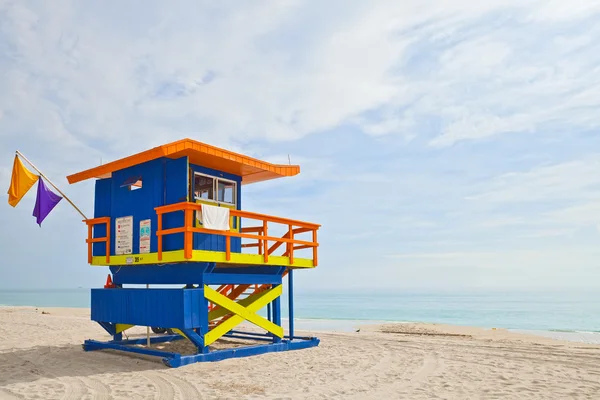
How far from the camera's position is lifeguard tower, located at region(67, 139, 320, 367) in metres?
10.4

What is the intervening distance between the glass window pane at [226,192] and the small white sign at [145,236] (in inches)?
70.3

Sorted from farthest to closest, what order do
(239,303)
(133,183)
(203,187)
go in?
(239,303) → (203,187) → (133,183)

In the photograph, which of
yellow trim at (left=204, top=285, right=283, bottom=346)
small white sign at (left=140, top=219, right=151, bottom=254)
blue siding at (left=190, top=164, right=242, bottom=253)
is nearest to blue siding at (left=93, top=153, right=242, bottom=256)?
blue siding at (left=190, top=164, right=242, bottom=253)

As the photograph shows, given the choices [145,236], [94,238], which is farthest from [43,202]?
[145,236]

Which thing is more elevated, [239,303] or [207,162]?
[207,162]

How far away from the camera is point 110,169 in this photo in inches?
478

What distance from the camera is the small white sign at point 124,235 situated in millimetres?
11711

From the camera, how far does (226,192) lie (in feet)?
40.8

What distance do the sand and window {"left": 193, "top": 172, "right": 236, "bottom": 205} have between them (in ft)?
12.2

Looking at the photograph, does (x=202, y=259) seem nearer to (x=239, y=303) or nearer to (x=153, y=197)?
(x=153, y=197)

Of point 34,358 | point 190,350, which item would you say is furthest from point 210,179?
point 34,358

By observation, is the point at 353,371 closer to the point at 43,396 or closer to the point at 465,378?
the point at 465,378

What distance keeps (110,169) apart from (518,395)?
381 inches

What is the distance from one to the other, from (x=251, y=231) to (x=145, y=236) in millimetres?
3358
